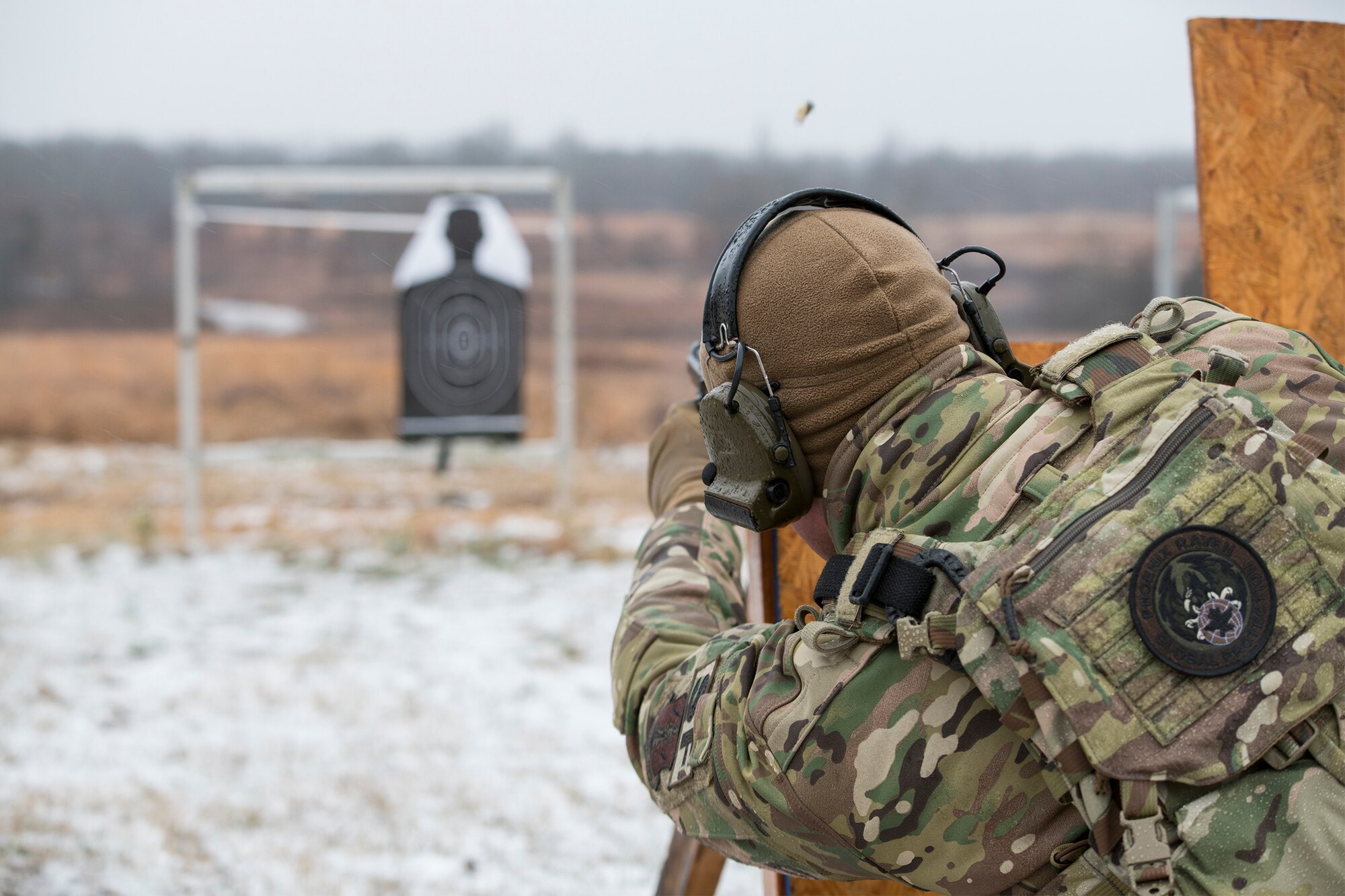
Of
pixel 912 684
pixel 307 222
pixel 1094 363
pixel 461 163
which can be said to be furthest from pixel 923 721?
pixel 461 163

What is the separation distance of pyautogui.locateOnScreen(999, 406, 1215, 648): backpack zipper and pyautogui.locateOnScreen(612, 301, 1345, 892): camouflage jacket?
52mm

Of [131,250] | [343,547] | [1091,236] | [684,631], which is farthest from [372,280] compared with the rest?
[684,631]

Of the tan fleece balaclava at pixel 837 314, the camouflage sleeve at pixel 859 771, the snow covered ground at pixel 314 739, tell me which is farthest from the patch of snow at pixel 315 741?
the tan fleece balaclava at pixel 837 314

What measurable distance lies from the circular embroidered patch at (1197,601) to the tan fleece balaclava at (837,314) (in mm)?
253

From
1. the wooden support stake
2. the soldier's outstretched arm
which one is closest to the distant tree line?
the wooden support stake

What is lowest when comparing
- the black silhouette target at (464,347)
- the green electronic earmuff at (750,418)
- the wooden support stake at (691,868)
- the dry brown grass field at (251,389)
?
the dry brown grass field at (251,389)

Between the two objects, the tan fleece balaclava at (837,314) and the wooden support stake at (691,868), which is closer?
the tan fleece balaclava at (837,314)

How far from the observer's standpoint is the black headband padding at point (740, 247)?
2.90 ft

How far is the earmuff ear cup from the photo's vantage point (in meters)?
0.89

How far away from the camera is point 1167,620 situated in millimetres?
710

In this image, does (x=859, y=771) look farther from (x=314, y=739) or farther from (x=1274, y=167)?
(x=314, y=739)

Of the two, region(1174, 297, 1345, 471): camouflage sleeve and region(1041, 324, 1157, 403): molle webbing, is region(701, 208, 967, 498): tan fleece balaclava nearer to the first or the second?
region(1041, 324, 1157, 403): molle webbing

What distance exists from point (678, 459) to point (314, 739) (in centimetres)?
240

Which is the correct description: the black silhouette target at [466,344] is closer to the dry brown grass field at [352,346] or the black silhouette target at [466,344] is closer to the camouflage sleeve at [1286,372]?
the camouflage sleeve at [1286,372]
